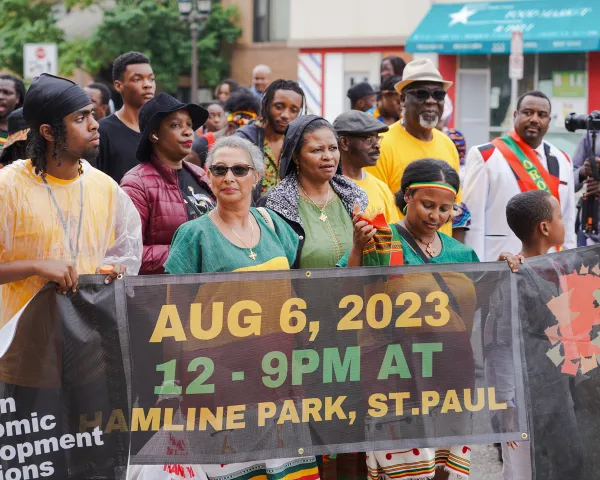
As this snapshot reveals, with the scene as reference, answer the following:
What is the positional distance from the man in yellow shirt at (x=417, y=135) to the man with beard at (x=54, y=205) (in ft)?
8.22

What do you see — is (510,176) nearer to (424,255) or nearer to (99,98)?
(424,255)

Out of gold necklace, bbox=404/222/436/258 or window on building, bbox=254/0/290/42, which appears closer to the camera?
gold necklace, bbox=404/222/436/258

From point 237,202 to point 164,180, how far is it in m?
1.15

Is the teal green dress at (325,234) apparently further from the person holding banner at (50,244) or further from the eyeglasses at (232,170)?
the person holding banner at (50,244)

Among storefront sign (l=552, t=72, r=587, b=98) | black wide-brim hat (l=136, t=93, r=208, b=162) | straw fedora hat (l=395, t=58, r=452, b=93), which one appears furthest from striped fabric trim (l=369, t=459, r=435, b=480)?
storefront sign (l=552, t=72, r=587, b=98)

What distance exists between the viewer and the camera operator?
29.0 feet

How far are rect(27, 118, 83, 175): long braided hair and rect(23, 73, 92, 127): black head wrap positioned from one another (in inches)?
1.4

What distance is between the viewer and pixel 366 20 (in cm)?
2831

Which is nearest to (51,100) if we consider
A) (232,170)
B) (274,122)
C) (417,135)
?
A: (232,170)

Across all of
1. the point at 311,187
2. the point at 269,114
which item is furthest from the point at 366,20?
the point at 311,187

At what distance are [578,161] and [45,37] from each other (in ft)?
83.7

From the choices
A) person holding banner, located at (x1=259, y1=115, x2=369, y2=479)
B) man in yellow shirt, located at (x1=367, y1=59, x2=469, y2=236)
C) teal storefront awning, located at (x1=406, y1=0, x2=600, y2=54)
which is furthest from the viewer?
teal storefront awning, located at (x1=406, y1=0, x2=600, y2=54)

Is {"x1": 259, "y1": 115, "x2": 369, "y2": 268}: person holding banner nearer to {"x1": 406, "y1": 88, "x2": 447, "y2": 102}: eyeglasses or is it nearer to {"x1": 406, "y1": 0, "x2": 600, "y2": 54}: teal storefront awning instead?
{"x1": 406, "y1": 88, "x2": 447, "y2": 102}: eyeglasses

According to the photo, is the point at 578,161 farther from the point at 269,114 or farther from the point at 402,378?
the point at 402,378
